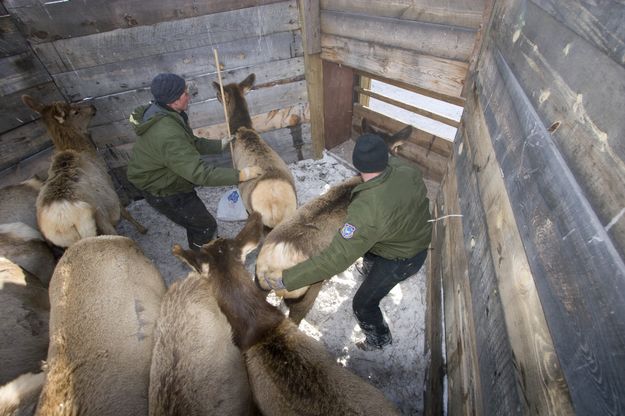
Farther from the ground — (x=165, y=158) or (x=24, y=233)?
(x=165, y=158)

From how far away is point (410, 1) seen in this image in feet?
12.9

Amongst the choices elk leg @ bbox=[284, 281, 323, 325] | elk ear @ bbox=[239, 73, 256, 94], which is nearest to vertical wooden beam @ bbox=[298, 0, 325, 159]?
elk ear @ bbox=[239, 73, 256, 94]

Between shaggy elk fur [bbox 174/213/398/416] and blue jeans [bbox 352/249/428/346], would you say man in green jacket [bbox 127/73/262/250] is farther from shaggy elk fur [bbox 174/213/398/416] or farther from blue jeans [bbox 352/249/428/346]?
blue jeans [bbox 352/249/428/346]

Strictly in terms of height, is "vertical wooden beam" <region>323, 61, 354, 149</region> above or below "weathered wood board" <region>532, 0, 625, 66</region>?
below

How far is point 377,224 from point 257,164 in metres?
2.84

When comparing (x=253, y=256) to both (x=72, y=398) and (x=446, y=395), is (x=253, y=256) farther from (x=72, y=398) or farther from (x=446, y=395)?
(x=446, y=395)

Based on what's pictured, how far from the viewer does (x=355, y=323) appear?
4.24 meters

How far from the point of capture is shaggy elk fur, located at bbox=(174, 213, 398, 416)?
2.50m

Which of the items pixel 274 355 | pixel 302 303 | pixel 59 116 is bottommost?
pixel 302 303

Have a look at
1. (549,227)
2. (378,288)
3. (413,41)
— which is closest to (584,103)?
(549,227)

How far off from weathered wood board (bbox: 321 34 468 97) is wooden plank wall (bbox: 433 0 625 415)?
1.35 metres

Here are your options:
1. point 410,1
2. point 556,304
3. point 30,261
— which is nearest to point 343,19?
point 410,1

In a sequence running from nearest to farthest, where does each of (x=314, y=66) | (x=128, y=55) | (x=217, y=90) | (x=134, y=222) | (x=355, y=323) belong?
(x=355, y=323) < (x=128, y=55) < (x=217, y=90) < (x=134, y=222) < (x=314, y=66)

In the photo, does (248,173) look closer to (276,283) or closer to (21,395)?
(276,283)
